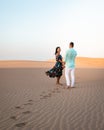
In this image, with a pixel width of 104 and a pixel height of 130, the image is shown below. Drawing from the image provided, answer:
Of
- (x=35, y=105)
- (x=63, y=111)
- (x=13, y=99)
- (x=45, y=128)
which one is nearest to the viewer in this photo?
(x=45, y=128)

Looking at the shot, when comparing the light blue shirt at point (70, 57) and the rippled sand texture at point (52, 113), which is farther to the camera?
the light blue shirt at point (70, 57)

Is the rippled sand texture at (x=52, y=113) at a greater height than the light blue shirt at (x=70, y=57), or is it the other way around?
the light blue shirt at (x=70, y=57)

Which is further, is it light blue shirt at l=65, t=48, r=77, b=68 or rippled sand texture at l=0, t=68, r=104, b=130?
light blue shirt at l=65, t=48, r=77, b=68

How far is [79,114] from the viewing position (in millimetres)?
6953

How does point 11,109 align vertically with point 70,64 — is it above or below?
below

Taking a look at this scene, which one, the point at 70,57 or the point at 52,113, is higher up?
the point at 70,57

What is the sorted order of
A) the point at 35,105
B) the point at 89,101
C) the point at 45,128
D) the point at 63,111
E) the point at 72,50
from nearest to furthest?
1. the point at 45,128
2. the point at 63,111
3. the point at 35,105
4. the point at 89,101
5. the point at 72,50

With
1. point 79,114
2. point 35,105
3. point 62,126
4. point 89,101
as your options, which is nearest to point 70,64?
point 89,101

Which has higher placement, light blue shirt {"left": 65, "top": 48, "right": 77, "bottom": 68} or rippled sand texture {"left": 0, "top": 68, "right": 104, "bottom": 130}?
light blue shirt {"left": 65, "top": 48, "right": 77, "bottom": 68}

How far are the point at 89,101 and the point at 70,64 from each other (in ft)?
11.7

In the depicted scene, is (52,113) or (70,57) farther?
(70,57)

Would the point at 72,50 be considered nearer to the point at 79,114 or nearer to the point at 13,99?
the point at 13,99

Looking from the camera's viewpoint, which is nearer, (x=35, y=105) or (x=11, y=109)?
(x=11, y=109)

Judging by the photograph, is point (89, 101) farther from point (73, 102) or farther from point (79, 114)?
point (79, 114)
